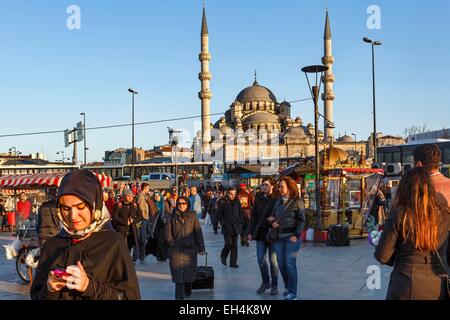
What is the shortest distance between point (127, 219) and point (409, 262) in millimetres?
7989

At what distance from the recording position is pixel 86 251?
2600mm

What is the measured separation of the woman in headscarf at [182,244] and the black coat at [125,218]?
3289 mm

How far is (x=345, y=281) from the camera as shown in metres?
8.84

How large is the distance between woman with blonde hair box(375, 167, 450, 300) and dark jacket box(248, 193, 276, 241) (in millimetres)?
4688

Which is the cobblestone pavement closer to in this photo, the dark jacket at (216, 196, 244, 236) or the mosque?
the dark jacket at (216, 196, 244, 236)

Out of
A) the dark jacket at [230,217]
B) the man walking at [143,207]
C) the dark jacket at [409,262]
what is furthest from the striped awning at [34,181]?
the dark jacket at [409,262]

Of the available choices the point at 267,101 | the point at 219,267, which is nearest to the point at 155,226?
the point at 219,267

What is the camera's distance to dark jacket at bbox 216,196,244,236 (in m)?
10.8

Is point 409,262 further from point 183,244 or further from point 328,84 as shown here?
point 328,84

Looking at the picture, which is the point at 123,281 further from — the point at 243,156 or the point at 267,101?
the point at 267,101

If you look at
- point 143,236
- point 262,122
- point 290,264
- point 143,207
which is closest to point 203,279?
point 290,264

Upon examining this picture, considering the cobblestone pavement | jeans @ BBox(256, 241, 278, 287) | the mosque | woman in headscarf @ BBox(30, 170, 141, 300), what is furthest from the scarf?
the mosque

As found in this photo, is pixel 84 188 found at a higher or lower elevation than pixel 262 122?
lower
